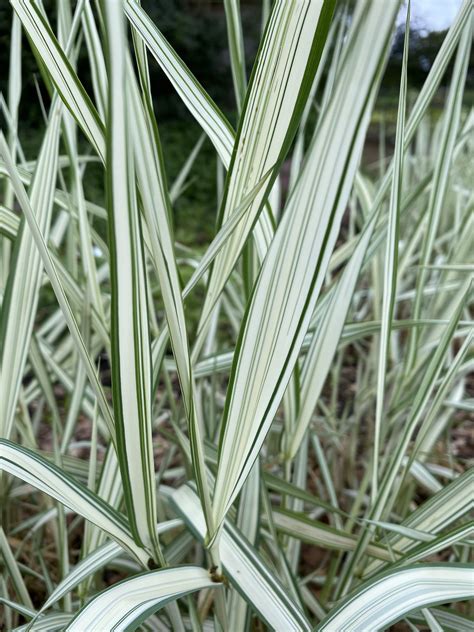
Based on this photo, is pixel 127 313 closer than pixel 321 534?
Yes

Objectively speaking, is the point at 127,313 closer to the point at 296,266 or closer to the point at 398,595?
the point at 296,266

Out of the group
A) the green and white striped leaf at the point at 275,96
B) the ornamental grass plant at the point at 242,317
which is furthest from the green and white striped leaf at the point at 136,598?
the green and white striped leaf at the point at 275,96

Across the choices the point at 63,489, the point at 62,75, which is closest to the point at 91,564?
the point at 63,489

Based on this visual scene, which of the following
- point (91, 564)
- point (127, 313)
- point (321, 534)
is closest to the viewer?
point (127, 313)

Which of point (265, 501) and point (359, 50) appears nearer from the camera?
point (359, 50)

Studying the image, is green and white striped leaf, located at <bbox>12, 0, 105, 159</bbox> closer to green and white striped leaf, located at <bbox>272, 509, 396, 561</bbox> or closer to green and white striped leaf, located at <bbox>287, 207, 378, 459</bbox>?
green and white striped leaf, located at <bbox>287, 207, 378, 459</bbox>

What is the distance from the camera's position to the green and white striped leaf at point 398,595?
0.31 meters

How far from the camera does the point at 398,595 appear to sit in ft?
1.05

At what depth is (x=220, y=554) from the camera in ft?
1.26

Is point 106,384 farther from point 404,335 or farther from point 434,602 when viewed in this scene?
point 434,602

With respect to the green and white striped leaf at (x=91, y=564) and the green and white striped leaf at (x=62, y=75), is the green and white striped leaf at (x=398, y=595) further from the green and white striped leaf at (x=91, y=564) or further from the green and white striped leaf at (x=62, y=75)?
the green and white striped leaf at (x=62, y=75)

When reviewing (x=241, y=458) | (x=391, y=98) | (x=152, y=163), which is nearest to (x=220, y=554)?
(x=241, y=458)

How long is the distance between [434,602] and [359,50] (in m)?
0.27

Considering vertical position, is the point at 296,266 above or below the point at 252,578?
above
